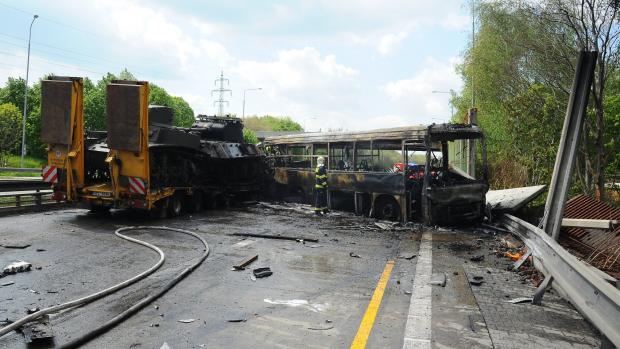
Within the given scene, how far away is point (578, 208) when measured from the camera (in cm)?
887

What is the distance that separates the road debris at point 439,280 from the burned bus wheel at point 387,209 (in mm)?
5839

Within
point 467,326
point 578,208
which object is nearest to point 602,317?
point 467,326

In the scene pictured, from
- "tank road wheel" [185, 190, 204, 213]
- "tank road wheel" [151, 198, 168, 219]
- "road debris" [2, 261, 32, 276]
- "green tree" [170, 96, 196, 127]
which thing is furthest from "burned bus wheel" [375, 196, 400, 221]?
"green tree" [170, 96, 196, 127]

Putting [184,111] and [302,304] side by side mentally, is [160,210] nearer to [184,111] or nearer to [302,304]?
[302,304]

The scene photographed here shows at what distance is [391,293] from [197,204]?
9.61 meters

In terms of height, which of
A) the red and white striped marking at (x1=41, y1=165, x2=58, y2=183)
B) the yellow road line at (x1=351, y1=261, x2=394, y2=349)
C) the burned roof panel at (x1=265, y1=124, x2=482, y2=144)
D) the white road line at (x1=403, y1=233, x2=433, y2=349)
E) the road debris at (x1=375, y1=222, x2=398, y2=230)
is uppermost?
the burned roof panel at (x1=265, y1=124, x2=482, y2=144)

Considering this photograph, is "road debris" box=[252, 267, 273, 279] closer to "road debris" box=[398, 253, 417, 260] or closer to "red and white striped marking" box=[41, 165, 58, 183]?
"road debris" box=[398, 253, 417, 260]

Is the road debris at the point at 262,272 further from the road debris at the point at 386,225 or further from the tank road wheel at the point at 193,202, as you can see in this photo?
the tank road wheel at the point at 193,202

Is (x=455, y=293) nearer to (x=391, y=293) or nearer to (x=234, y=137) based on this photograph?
(x=391, y=293)

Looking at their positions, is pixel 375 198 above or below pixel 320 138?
below

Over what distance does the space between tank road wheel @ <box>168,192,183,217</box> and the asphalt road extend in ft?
7.70

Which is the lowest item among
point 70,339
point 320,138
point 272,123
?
point 70,339

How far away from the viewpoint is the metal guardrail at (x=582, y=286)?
3.38m

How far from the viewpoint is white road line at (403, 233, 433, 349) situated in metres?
4.07
